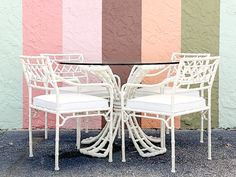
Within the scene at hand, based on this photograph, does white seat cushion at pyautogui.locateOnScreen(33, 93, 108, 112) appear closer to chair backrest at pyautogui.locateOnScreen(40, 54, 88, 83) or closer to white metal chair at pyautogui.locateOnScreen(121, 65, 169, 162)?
white metal chair at pyautogui.locateOnScreen(121, 65, 169, 162)

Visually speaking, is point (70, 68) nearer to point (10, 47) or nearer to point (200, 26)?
point (10, 47)

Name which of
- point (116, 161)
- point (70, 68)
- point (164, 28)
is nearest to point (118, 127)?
point (116, 161)

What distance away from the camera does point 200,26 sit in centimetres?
542

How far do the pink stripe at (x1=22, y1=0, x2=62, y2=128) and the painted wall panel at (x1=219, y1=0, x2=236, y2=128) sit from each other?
189 centimetres

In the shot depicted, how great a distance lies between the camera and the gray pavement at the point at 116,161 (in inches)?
145

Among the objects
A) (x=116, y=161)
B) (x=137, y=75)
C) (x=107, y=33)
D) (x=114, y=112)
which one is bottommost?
(x=116, y=161)

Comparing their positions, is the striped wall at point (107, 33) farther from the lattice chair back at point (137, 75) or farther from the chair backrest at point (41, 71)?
the chair backrest at point (41, 71)

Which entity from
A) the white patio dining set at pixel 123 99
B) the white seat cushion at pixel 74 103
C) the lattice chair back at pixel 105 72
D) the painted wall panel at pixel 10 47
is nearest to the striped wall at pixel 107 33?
the painted wall panel at pixel 10 47

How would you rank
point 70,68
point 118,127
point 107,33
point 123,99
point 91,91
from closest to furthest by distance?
point 123,99, point 118,127, point 91,91, point 70,68, point 107,33

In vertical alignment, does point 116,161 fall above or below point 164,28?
below

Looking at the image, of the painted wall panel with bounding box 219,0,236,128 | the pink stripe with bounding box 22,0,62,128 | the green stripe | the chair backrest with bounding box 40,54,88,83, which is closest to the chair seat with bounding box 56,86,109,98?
the chair backrest with bounding box 40,54,88,83

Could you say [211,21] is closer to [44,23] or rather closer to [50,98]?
[44,23]

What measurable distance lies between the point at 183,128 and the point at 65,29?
5.90ft

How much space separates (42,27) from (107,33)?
749mm
